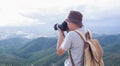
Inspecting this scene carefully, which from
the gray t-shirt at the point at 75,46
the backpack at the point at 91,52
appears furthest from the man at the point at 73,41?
the backpack at the point at 91,52

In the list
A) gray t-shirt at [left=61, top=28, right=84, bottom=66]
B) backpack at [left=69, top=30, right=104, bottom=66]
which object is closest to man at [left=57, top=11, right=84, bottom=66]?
gray t-shirt at [left=61, top=28, right=84, bottom=66]

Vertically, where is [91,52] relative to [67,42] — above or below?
below

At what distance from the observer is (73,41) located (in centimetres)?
743

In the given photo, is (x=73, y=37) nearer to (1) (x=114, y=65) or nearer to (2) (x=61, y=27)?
(2) (x=61, y=27)

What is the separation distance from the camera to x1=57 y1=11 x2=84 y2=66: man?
7387mm

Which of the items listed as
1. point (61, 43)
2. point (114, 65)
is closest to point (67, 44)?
point (61, 43)

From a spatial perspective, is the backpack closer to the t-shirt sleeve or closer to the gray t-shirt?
the gray t-shirt

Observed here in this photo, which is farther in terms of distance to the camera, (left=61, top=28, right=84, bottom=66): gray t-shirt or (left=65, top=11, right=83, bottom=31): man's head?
(left=65, top=11, right=83, bottom=31): man's head

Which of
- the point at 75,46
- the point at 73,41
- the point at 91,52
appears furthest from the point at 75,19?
the point at 91,52

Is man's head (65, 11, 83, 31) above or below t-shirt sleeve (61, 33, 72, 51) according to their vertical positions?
above

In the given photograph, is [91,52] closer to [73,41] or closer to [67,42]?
[73,41]

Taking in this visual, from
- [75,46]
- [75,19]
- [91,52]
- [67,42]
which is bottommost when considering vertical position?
[91,52]

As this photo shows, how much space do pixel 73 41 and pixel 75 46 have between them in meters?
0.13

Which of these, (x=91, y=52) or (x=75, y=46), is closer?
(x=91, y=52)
